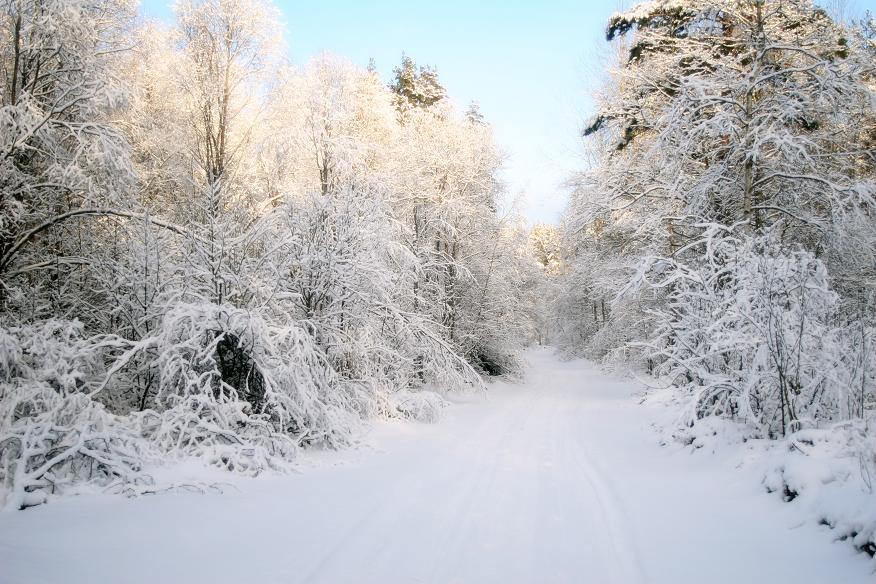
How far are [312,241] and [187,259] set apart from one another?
2.12 meters

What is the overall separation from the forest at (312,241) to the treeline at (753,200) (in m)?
0.06

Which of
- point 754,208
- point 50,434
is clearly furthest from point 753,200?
point 50,434

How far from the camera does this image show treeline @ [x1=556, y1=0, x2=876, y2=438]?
539 centimetres

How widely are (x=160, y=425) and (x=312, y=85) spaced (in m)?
8.68

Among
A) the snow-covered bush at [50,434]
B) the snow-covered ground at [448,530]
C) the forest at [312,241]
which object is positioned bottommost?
the snow-covered ground at [448,530]

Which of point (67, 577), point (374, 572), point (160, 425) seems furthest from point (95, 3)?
point (374, 572)

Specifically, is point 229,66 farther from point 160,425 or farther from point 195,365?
point 160,425

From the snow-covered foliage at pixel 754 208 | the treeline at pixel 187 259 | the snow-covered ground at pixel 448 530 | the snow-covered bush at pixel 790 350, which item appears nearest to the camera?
the snow-covered ground at pixel 448 530

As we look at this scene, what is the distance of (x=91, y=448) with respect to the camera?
4891mm

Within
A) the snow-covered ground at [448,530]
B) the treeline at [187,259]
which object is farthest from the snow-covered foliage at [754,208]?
the treeline at [187,259]

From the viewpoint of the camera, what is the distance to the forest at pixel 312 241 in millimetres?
5375

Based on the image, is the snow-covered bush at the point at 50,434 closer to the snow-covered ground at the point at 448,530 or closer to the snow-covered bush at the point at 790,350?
the snow-covered ground at the point at 448,530

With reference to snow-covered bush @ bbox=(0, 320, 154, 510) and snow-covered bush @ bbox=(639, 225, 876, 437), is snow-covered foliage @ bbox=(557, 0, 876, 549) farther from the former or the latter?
snow-covered bush @ bbox=(0, 320, 154, 510)

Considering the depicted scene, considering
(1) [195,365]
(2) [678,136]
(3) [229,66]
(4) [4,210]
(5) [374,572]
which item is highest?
(3) [229,66]
